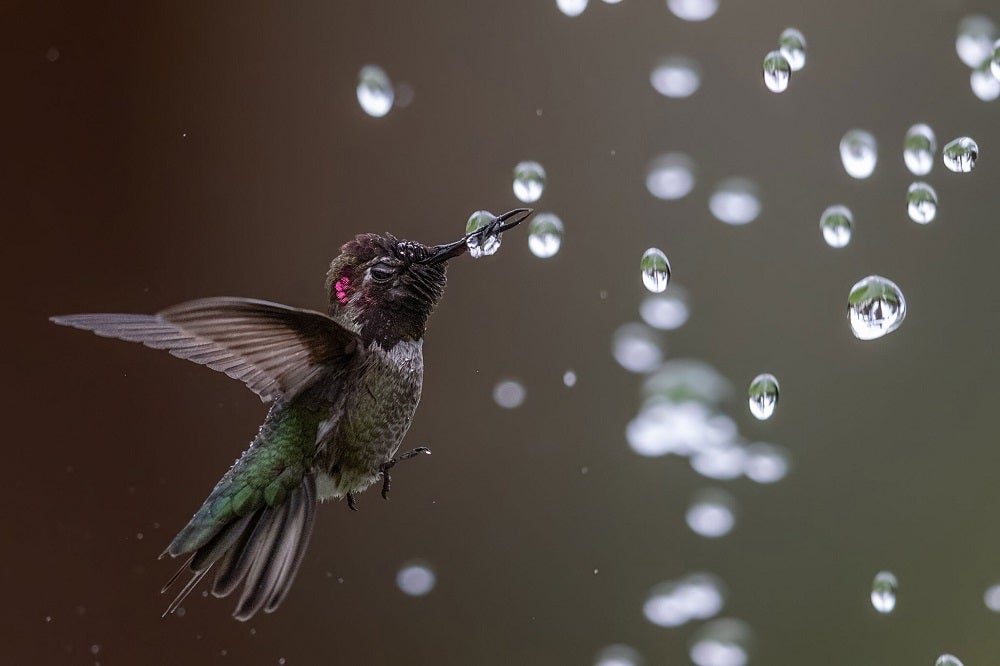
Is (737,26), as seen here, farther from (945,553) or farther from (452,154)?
(945,553)

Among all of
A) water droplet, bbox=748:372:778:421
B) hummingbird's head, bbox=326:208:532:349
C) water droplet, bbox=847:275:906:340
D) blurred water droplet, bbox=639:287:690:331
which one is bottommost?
hummingbird's head, bbox=326:208:532:349

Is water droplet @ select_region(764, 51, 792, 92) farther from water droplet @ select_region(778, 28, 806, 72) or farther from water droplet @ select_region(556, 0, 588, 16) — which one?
water droplet @ select_region(556, 0, 588, 16)

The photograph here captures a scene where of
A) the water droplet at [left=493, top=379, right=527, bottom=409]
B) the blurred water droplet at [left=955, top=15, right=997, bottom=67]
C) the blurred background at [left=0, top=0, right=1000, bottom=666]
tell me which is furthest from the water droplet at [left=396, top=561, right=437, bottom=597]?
the blurred water droplet at [left=955, top=15, right=997, bottom=67]

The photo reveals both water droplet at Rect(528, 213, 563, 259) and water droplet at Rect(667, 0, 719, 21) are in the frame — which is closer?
water droplet at Rect(528, 213, 563, 259)

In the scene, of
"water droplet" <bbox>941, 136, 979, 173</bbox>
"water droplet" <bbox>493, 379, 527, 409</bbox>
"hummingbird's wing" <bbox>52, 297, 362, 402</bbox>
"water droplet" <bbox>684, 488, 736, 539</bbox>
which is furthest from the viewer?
"water droplet" <bbox>684, 488, 736, 539</bbox>

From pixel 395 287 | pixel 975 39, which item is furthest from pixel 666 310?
pixel 395 287

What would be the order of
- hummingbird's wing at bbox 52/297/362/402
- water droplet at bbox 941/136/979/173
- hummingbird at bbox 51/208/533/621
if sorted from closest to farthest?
→ 1. hummingbird's wing at bbox 52/297/362/402
2. hummingbird at bbox 51/208/533/621
3. water droplet at bbox 941/136/979/173

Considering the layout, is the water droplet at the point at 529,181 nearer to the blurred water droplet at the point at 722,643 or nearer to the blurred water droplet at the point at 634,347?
the blurred water droplet at the point at 634,347

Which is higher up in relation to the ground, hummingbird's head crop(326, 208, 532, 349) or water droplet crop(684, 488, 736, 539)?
hummingbird's head crop(326, 208, 532, 349)
